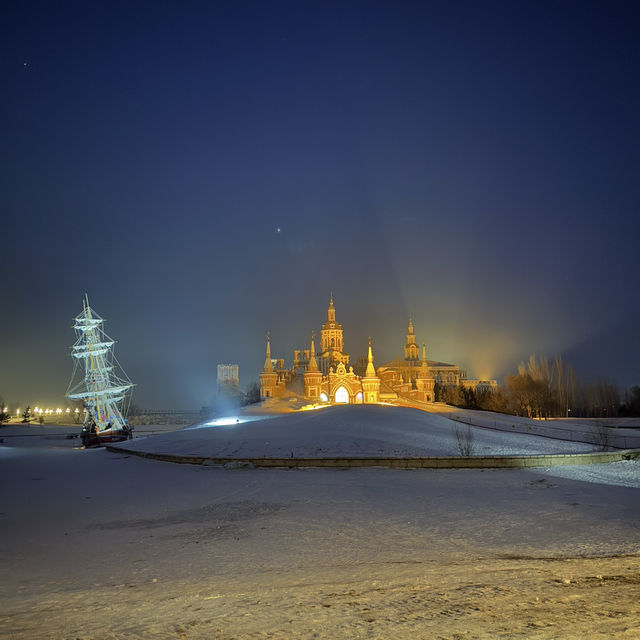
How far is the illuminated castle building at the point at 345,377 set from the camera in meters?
79.1

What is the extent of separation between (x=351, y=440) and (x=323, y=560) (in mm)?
20611

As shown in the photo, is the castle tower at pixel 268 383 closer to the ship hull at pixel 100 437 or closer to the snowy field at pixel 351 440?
the ship hull at pixel 100 437

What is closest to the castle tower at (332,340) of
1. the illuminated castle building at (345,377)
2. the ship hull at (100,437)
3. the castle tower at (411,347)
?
the illuminated castle building at (345,377)

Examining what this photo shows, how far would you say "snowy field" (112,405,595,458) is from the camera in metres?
29.0

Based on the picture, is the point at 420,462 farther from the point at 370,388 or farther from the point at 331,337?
the point at 331,337

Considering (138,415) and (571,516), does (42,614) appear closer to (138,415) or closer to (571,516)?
(571,516)

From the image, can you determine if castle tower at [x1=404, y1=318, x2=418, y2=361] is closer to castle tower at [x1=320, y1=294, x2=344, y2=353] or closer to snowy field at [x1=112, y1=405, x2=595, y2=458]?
castle tower at [x1=320, y1=294, x2=344, y2=353]

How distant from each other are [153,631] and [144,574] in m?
2.90

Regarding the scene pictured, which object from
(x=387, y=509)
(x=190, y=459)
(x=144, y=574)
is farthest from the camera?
(x=190, y=459)

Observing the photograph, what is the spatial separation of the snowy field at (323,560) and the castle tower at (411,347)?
96894 mm

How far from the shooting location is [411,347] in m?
118

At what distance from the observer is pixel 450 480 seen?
67.9 ft

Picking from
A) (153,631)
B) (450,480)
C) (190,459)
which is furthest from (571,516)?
(190,459)

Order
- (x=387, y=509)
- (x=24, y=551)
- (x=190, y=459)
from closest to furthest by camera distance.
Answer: (x=24, y=551) < (x=387, y=509) < (x=190, y=459)
